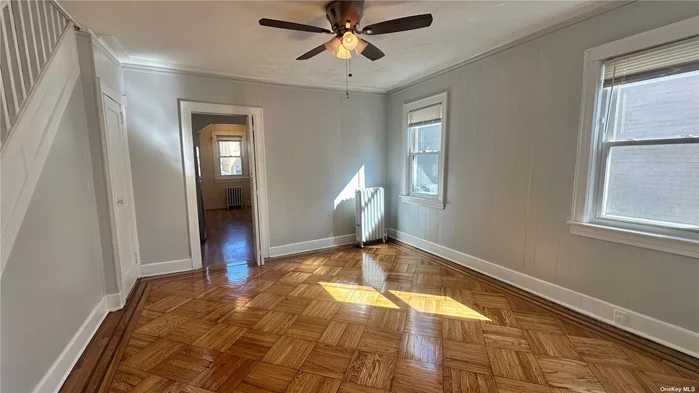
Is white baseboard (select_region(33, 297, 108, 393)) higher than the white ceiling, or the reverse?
the white ceiling

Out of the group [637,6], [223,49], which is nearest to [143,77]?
[223,49]

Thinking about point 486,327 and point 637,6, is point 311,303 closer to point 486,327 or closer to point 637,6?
point 486,327

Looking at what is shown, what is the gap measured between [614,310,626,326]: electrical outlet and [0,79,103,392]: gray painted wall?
140 inches

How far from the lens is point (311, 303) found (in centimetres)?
265

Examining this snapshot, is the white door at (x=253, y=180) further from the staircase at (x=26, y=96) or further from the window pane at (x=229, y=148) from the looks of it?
the window pane at (x=229, y=148)

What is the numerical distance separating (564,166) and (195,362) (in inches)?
121

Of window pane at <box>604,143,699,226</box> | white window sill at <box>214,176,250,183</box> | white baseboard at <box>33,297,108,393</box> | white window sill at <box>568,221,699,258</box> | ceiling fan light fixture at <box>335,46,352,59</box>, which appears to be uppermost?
ceiling fan light fixture at <box>335,46,352,59</box>

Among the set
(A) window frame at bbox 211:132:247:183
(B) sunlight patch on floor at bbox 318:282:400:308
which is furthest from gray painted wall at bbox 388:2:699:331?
(A) window frame at bbox 211:132:247:183

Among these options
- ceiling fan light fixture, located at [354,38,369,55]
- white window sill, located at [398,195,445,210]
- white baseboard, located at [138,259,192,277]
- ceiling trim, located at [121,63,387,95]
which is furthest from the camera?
white window sill, located at [398,195,445,210]

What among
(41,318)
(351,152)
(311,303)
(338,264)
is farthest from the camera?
(351,152)

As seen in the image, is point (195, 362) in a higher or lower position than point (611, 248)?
lower

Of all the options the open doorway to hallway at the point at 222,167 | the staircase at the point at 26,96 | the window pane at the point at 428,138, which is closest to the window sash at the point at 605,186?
the window pane at the point at 428,138

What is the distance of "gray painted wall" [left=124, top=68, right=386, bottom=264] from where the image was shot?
319 cm

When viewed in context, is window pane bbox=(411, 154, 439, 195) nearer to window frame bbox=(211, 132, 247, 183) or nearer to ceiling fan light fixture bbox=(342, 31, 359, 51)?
ceiling fan light fixture bbox=(342, 31, 359, 51)
